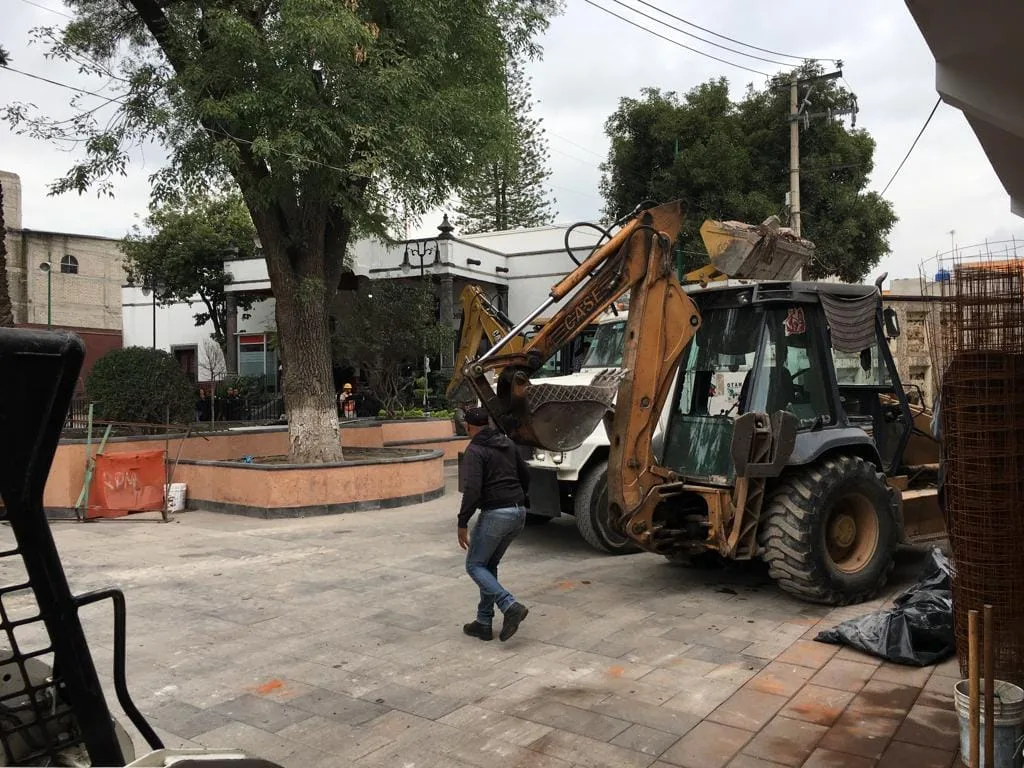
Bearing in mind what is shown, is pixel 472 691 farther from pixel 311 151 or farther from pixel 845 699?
pixel 311 151

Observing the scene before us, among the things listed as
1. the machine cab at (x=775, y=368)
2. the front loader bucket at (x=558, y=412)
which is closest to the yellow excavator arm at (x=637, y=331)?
the front loader bucket at (x=558, y=412)

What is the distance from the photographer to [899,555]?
27.1ft

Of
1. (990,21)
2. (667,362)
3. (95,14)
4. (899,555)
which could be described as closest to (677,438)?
(667,362)

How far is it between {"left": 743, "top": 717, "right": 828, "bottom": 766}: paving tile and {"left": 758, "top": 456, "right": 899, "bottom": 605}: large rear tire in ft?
6.87

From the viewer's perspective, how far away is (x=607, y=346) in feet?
29.8

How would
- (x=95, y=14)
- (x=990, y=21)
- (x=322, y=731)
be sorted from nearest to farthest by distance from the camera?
(x=990, y=21) < (x=322, y=731) < (x=95, y=14)

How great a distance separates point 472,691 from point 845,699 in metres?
2.16

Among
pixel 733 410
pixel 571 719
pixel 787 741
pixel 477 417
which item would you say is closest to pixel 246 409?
pixel 733 410

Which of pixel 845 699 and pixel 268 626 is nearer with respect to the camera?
pixel 845 699

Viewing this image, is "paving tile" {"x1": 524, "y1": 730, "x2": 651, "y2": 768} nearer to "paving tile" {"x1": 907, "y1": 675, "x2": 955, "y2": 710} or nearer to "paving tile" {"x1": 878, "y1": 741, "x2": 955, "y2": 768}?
"paving tile" {"x1": 878, "y1": 741, "x2": 955, "y2": 768}

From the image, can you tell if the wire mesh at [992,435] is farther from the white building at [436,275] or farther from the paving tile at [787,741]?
the white building at [436,275]

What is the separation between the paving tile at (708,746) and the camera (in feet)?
12.7

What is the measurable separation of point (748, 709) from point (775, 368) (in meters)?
3.12

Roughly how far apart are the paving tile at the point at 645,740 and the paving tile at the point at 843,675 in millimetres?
1237
